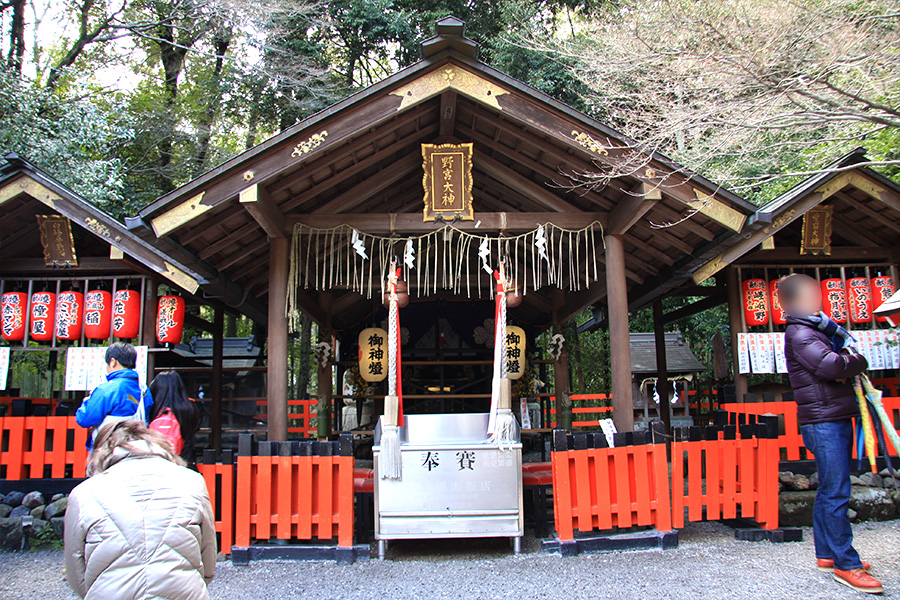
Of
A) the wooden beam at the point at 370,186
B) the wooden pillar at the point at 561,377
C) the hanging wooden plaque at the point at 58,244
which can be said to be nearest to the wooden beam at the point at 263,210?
the wooden beam at the point at 370,186

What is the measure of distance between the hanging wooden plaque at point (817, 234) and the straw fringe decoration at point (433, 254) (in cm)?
292

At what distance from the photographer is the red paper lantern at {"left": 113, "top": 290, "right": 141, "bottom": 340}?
7.49 metres

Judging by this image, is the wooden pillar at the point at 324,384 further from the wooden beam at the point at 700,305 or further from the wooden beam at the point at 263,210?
the wooden beam at the point at 700,305

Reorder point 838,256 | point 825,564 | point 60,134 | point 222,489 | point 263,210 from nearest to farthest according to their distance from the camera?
point 825,564 < point 222,489 < point 263,210 < point 838,256 < point 60,134

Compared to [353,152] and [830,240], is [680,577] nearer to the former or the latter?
[353,152]

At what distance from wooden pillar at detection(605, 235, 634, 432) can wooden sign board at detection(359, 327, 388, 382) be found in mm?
4769

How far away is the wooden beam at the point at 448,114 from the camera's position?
20.4ft

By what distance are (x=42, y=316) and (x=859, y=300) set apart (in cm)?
1112

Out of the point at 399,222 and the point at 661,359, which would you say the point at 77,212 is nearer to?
the point at 399,222

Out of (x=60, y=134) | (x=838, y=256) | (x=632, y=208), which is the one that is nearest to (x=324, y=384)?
(x=632, y=208)

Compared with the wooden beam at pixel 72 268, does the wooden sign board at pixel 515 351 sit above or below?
below

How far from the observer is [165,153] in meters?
16.2

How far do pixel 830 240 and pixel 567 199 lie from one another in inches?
162

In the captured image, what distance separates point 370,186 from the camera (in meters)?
7.25
